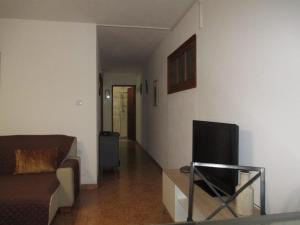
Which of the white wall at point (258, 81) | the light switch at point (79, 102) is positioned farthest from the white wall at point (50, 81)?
the white wall at point (258, 81)

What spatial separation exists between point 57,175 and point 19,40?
2182 mm

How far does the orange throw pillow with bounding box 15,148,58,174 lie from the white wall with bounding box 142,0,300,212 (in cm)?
193

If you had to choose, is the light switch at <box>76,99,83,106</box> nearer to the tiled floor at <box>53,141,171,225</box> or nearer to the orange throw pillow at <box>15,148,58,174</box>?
the orange throw pillow at <box>15,148,58,174</box>

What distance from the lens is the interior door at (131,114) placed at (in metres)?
9.44

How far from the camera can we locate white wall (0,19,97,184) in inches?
145

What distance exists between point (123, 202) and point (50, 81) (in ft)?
6.94

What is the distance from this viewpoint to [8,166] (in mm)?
3166

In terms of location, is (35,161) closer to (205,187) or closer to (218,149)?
(205,187)

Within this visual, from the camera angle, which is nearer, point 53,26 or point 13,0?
point 13,0

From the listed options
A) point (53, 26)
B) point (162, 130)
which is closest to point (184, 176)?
point (162, 130)

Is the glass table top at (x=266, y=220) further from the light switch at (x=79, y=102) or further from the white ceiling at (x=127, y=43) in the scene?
the white ceiling at (x=127, y=43)

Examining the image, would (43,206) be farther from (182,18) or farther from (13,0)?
(182,18)

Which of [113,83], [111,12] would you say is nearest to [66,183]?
[111,12]

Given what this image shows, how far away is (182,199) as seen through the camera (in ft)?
8.16
